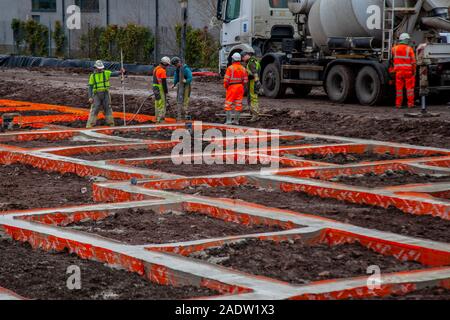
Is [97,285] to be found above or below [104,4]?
below

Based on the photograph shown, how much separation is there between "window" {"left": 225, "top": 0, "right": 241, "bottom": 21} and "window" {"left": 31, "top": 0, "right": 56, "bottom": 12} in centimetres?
2899

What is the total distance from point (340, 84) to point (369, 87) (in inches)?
51.0

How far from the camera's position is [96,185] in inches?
560

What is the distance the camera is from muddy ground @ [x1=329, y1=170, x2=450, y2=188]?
50.3ft

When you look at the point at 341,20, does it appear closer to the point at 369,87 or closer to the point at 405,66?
the point at 369,87

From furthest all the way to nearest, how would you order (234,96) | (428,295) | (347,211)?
(234,96), (347,211), (428,295)

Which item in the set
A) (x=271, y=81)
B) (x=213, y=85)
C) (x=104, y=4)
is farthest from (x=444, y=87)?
(x=104, y=4)

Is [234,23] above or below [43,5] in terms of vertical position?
below

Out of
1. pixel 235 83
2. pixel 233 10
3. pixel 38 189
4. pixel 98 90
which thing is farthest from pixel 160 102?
pixel 38 189

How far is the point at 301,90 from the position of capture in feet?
105

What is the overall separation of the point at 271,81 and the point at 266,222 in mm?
19081

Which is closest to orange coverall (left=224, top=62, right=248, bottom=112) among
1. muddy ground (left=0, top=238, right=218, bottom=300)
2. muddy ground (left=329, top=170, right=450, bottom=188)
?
muddy ground (left=329, top=170, right=450, bottom=188)

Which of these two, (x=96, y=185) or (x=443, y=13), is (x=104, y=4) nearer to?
(x=443, y=13)
